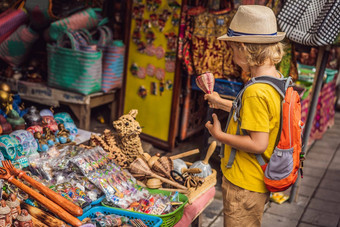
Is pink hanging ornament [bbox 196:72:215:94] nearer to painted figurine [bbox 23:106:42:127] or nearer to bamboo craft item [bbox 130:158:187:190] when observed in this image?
bamboo craft item [bbox 130:158:187:190]

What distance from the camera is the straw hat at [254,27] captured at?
1.86 meters

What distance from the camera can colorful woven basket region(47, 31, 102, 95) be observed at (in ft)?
15.2

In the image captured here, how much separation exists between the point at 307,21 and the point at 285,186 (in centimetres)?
209

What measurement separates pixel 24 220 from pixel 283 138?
4.23ft

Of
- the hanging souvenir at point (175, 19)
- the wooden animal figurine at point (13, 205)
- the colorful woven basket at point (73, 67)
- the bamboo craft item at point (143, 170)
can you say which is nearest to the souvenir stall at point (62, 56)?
the colorful woven basket at point (73, 67)

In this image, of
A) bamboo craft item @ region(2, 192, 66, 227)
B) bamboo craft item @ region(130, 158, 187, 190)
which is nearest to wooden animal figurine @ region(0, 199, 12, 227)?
bamboo craft item @ region(2, 192, 66, 227)

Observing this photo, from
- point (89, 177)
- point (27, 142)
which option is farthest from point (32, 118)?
point (89, 177)

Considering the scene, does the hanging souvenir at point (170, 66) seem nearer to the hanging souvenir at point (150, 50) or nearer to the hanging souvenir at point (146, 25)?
the hanging souvenir at point (150, 50)

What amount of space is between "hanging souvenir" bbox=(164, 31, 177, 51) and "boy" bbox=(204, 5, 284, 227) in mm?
2731

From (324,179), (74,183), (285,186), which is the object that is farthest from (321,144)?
(74,183)

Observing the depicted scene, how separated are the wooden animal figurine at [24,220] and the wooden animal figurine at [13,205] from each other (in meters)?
0.03

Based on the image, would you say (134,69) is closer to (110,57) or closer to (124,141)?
(110,57)

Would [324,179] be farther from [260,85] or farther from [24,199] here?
[24,199]

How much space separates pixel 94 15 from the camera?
504 centimetres
